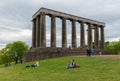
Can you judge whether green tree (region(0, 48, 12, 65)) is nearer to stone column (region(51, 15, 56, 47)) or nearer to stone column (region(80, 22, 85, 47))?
stone column (region(80, 22, 85, 47))

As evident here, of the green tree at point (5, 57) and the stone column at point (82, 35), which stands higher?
the stone column at point (82, 35)

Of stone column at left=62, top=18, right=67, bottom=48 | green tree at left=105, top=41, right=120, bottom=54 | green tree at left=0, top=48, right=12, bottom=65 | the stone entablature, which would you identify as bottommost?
green tree at left=0, top=48, right=12, bottom=65

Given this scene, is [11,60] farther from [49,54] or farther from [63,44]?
[49,54]

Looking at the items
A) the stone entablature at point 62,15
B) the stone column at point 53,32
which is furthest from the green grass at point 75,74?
the stone entablature at point 62,15

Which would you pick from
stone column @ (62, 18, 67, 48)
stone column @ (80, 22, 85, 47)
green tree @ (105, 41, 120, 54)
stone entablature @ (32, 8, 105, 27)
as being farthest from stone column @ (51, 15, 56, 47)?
green tree @ (105, 41, 120, 54)

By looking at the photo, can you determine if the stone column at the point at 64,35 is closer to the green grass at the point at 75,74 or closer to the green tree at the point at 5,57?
the green grass at the point at 75,74

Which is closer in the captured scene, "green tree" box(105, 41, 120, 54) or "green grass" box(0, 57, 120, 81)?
"green grass" box(0, 57, 120, 81)

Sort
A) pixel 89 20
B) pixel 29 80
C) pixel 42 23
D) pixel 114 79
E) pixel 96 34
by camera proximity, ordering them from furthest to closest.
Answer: pixel 96 34 < pixel 89 20 < pixel 42 23 < pixel 29 80 < pixel 114 79

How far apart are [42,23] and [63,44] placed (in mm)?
9800

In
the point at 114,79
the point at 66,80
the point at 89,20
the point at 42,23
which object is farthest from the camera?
the point at 89,20

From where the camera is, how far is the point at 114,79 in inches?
665

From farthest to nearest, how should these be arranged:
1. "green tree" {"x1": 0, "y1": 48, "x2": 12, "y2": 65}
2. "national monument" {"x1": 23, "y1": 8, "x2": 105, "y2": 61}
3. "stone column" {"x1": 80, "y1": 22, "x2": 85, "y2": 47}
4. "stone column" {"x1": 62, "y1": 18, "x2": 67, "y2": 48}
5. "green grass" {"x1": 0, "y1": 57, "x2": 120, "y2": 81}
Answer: "green tree" {"x1": 0, "y1": 48, "x2": 12, "y2": 65} < "stone column" {"x1": 80, "y1": 22, "x2": 85, "y2": 47} < "stone column" {"x1": 62, "y1": 18, "x2": 67, "y2": 48} < "national monument" {"x1": 23, "y1": 8, "x2": 105, "y2": 61} < "green grass" {"x1": 0, "y1": 57, "x2": 120, "y2": 81}

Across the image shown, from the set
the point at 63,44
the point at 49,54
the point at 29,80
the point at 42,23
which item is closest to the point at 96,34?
the point at 63,44

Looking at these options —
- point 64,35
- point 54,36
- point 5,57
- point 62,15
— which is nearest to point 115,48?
point 64,35
